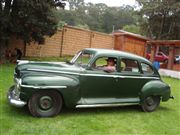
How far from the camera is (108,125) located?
681cm

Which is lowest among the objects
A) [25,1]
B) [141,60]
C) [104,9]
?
[141,60]

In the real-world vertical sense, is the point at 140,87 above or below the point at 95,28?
below

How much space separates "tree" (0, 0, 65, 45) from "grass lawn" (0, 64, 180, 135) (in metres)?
7.11

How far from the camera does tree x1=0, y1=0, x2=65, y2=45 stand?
49.2ft

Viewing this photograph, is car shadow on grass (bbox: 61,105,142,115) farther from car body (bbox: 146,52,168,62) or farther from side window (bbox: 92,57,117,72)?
car body (bbox: 146,52,168,62)

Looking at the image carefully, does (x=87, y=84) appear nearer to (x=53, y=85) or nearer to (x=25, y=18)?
(x=53, y=85)

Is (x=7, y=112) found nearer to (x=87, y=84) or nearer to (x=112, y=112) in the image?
(x=87, y=84)

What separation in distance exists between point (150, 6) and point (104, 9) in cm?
4557

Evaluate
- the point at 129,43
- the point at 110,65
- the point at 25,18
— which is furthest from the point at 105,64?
the point at 129,43

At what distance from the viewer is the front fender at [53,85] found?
6590 mm

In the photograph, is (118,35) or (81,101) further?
(118,35)

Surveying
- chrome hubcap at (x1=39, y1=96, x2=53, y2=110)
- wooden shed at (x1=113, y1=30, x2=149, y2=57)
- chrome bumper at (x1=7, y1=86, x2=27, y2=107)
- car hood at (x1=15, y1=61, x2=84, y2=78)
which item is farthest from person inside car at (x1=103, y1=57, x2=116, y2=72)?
wooden shed at (x1=113, y1=30, x2=149, y2=57)

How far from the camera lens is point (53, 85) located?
22.2 feet

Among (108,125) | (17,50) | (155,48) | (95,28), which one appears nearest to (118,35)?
(155,48)
